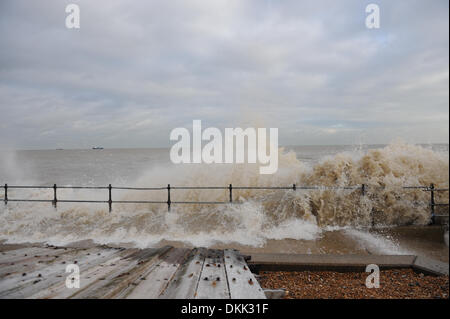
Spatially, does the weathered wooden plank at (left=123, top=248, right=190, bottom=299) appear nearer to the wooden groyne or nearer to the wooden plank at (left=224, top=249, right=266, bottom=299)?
the wooden groyne

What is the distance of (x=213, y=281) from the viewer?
6.88ft

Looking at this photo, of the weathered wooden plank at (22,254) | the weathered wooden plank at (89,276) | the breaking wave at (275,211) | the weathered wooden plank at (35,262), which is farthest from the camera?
the breaking wave at (275,211)

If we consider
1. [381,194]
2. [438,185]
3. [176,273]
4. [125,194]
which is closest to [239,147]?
[125,194]

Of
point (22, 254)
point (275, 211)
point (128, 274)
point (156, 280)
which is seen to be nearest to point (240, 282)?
point (156, 280)

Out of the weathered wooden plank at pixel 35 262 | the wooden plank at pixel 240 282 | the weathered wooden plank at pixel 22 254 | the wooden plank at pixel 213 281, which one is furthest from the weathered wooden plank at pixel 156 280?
the weathered wooden plank at pixel 22 254

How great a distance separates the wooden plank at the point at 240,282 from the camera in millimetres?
1865

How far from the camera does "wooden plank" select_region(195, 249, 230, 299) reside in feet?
6.08

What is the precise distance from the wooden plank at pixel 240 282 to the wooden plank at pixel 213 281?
52 mm

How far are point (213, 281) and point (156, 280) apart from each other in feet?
1.60

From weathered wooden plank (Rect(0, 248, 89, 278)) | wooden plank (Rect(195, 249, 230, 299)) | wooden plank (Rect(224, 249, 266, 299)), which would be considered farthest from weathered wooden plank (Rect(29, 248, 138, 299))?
wooden plank (Rect(224, 249, 266, 299))

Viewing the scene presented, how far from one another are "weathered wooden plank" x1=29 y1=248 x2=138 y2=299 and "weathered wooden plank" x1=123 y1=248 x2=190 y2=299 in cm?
37

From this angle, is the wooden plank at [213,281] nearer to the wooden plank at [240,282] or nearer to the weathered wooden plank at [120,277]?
the wooden plank at [240,282]
